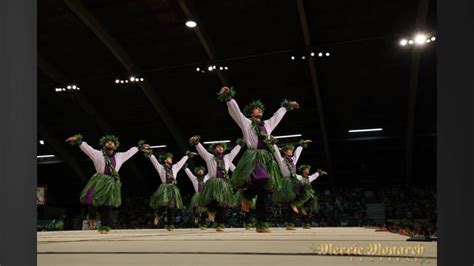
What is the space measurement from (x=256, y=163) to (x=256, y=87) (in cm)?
1127

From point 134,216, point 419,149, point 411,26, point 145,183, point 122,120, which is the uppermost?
point 411,26

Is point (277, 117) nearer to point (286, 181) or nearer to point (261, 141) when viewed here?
point (261, 141)

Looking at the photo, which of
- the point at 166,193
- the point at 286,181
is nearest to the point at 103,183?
the point at 166,193

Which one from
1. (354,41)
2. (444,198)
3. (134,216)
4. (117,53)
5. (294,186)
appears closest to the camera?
(444,198)

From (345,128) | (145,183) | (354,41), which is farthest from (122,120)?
(354,41)

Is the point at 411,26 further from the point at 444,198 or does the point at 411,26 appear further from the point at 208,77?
the point at 444,198

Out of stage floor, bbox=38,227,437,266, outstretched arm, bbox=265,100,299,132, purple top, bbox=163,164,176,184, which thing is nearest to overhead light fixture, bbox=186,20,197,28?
purple top, bbox=163,164,176,184

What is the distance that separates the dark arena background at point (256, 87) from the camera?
1387cm

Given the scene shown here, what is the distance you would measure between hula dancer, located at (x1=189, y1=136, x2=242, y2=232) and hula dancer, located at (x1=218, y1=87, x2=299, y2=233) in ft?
6.44

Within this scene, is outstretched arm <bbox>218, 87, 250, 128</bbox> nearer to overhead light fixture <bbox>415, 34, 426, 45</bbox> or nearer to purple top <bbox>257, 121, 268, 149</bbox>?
purple top <bbox>257, 121, 268, 149</bbox>

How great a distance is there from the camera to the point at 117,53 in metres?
15.2

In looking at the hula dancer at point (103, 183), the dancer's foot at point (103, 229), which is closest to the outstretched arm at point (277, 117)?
the hula dancer at point (103, 183)

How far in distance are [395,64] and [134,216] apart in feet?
40.7

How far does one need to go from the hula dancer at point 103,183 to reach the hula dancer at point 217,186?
1308 mm
